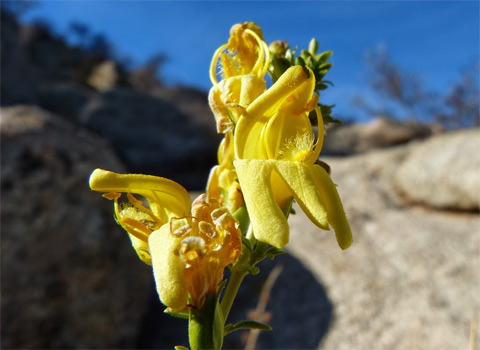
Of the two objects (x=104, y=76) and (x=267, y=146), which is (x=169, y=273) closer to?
(x=267, y=146)

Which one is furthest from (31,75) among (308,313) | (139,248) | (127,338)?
(139,248)

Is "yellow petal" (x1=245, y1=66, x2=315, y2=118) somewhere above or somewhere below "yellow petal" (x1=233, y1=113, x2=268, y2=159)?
above

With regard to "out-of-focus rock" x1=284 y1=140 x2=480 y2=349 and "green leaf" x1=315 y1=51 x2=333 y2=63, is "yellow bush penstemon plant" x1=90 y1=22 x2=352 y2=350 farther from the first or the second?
"out-of-focus rock" x1=284 y1=140 x2=480 y2=349

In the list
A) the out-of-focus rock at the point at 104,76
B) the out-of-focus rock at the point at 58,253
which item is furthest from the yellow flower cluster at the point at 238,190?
the out-of-focus rock at the point at 104,76

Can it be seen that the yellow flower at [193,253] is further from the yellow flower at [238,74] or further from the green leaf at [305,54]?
the green leaf at [305,54]

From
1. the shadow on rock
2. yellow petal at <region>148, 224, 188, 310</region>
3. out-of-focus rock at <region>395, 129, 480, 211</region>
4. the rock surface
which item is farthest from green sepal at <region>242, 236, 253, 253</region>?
the rock surface

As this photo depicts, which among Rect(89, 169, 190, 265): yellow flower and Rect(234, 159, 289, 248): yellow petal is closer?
Rect(234, 159, 289, 248): yellow petal
